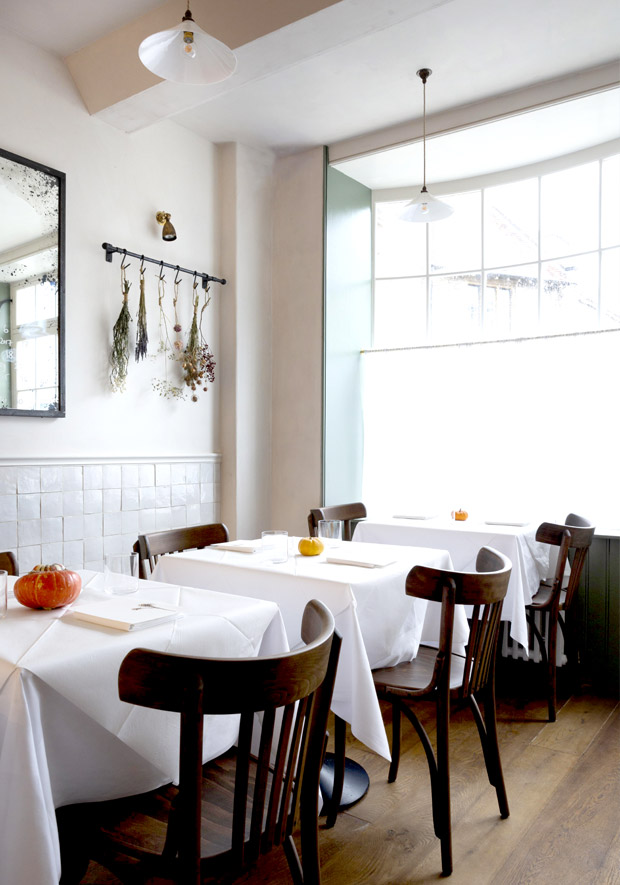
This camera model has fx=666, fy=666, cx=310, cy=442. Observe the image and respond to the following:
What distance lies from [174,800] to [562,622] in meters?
2.35

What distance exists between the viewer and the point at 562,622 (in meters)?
3.15

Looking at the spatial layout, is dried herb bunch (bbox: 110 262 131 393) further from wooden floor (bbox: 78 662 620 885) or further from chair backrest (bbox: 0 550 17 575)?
wooden floor (bbox: 78 662 620 885)

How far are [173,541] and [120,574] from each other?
87 cm

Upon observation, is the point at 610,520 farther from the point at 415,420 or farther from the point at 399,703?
the point at 399,703

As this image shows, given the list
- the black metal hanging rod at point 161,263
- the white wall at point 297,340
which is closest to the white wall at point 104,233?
the black metal hanging rod at point 161,263

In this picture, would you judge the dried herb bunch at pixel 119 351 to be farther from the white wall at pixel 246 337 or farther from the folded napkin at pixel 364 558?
the folded napkin at pixel 364 558

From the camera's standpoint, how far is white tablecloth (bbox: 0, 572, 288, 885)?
109 cm

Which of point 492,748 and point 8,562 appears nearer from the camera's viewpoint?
point 492,748

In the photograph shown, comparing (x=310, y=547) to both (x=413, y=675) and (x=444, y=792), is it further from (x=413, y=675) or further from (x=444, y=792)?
(x=444, y=792)

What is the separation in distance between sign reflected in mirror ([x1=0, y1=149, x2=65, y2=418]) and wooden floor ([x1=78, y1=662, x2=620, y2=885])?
1.98 meters

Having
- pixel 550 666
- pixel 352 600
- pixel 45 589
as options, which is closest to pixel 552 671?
pixel 550 666

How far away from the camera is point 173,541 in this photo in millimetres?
2648

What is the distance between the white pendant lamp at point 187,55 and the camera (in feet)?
6.76

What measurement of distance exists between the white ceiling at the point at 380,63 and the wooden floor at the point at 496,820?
283cm
